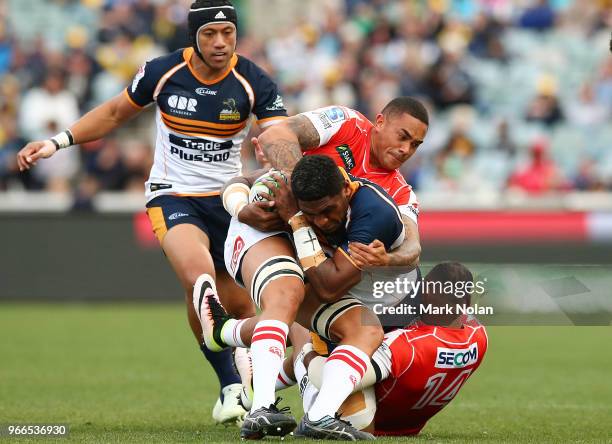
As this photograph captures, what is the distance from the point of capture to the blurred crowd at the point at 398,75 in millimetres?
18703

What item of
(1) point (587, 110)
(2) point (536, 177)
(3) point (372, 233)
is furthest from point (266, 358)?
(1) point (587, 110)

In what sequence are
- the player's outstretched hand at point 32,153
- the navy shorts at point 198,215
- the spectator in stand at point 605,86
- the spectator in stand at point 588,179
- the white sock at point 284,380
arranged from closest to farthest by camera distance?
the white sock at point 284,380 < the player's outstretched hand at point 32,153 < the navy shorts at point 198,215 < the spectator in stand at point 588,179 < the spectator in stand at point 605,86

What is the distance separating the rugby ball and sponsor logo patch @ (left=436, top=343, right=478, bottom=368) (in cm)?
141

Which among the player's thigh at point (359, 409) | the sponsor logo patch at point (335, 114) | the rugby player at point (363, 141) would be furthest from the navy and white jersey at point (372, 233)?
the sponsor logo patch at point (335, 114)

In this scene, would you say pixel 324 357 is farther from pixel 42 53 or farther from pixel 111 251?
pixel 42 53

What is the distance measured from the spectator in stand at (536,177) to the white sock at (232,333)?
11.3m

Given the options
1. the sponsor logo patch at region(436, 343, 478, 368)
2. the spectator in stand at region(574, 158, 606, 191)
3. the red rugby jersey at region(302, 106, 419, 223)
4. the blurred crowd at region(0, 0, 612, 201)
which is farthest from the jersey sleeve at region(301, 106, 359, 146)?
the spectator in stand at region(574, 158, 606, 191)

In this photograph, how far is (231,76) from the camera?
8.91 metres

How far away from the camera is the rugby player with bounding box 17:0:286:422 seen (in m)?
8.67

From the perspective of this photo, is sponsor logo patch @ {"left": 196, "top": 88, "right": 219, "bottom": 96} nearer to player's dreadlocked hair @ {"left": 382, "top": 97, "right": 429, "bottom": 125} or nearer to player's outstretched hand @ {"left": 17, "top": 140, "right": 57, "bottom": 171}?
player's outstretched hand @ {"left": 17, "top": 140, "right": 57, "bottom": 171}

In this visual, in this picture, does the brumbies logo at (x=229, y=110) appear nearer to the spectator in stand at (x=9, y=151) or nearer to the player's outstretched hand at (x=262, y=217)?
the player's outstretched hand at (x=262, y=217)

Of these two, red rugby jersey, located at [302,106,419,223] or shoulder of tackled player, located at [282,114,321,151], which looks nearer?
shoulder of tackled player, located at [282,114,321,151]

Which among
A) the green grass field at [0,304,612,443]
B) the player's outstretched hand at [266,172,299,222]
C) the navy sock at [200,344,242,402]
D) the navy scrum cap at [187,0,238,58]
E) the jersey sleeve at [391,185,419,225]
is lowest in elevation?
the green grass field at [0,304,612,443]

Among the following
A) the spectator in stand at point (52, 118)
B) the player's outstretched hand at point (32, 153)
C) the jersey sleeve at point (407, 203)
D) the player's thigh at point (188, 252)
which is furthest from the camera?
the spectator in stand at point (52, 118)
